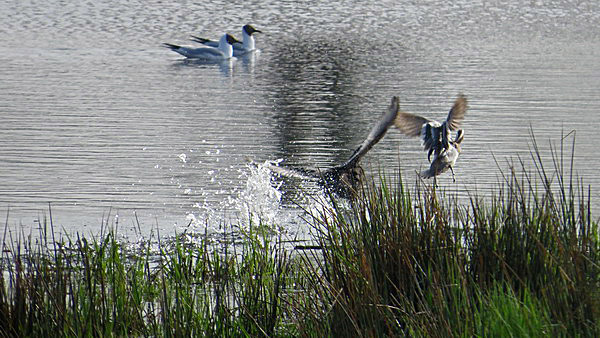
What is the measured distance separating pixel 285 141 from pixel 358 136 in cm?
106

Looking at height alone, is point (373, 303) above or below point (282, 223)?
above

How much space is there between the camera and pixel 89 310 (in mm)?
4387

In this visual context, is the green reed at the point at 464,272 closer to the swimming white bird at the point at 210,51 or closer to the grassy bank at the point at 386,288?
the grassy bank at the point at 386,288

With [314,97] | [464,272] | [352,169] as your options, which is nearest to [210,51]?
[314,97]

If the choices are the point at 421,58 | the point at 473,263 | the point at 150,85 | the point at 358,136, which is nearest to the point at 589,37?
the point at 421,58

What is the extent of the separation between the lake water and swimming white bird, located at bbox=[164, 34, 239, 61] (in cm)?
30

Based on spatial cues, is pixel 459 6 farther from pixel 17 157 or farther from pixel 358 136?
pixel 17 157

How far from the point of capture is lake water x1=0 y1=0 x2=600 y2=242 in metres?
8.97

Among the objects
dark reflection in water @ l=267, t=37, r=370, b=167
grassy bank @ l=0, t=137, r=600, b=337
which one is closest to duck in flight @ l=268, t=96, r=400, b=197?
grassy bank @ l=0, t=137, r=600, b=337

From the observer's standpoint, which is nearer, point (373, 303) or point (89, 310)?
point (373, 303)

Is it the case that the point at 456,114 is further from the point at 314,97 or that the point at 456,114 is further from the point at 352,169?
the point at 314,97

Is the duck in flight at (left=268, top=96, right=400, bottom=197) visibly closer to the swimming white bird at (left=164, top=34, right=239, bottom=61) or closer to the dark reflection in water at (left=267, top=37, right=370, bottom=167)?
the dark reflection in water at (left=267, top=37, right=370, bottom=167)

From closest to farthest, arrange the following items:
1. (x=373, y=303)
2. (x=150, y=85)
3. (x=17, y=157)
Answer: (x=373, y=303), (x=17, y=157), (x=150, y=85)

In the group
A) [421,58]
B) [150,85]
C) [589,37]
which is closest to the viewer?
[150,85]
